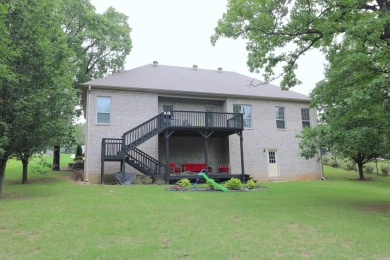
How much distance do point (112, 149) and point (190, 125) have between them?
15.5 ft

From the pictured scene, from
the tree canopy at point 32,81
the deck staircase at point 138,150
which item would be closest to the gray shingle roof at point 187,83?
the deck staircase at point 138,150

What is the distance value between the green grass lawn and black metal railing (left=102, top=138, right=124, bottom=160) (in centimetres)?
594

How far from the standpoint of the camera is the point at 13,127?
11383 millimetres

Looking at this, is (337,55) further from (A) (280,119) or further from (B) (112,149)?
(B) (112,149)

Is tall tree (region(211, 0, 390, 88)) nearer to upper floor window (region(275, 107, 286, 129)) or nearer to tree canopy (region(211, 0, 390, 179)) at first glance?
tree canopy (region(211, 0, 390, 179))

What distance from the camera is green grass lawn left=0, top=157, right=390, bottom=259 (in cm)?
514

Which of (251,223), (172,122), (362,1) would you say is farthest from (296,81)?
(251,223)

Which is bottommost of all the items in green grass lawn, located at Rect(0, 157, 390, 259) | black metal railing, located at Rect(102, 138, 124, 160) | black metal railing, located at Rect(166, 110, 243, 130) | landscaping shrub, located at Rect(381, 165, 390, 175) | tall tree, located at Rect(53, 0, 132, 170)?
green grass lawn, located at Rect(0, 157, 390, 259)

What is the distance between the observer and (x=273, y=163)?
69.8ft

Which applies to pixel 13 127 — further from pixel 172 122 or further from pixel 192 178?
pixel 192 178

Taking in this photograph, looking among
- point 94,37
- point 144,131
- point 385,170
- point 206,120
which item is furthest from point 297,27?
point 385,170

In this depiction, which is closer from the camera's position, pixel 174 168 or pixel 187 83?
pixel 174 168

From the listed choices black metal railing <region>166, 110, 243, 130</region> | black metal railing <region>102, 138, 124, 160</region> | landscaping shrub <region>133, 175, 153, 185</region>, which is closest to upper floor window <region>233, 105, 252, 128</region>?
black metal railing <region>166, 110, 243, 130</region>

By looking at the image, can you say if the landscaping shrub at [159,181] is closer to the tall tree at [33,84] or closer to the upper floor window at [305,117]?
the tall tree at [33,84]
